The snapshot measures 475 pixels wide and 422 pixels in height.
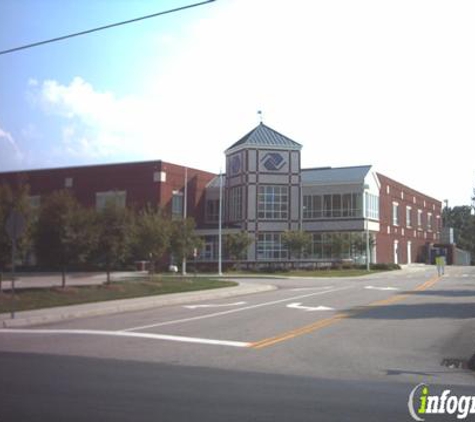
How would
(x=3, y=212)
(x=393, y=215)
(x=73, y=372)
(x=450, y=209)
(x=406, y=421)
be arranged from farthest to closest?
1. (x=450, y=209)
2. (x=393, y=215)
3. (x=3, y=212)
4. (x=73, y=372)
5. (x=406, y=421)

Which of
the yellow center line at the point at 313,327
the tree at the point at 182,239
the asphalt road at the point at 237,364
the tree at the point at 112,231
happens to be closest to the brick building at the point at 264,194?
the tree at the point at 182,239

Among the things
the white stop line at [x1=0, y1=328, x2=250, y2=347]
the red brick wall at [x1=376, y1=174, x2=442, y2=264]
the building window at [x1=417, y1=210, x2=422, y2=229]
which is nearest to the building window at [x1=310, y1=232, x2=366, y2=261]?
the red brick wall at [x1=376, y1=174, x2=442, y2=264]

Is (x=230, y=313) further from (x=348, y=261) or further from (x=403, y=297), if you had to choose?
(x=348, y=261)

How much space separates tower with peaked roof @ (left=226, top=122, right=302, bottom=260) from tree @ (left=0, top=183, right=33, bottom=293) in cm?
3675

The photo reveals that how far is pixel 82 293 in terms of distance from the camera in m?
25.4

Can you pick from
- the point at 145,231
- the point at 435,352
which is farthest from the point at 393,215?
the point at 435,352

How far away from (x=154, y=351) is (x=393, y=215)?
223 feet

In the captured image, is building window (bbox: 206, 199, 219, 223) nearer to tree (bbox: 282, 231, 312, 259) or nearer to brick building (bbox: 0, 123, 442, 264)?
brick building (bbox: 0, 123, 442, 264)

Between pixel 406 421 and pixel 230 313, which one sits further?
pixel 230 313

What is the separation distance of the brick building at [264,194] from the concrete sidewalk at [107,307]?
29.8 metres

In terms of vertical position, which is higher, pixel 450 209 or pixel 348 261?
pixel 450 209

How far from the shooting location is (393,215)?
77500mm

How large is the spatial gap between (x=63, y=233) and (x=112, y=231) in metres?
2.79

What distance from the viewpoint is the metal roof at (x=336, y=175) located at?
6700 cm
